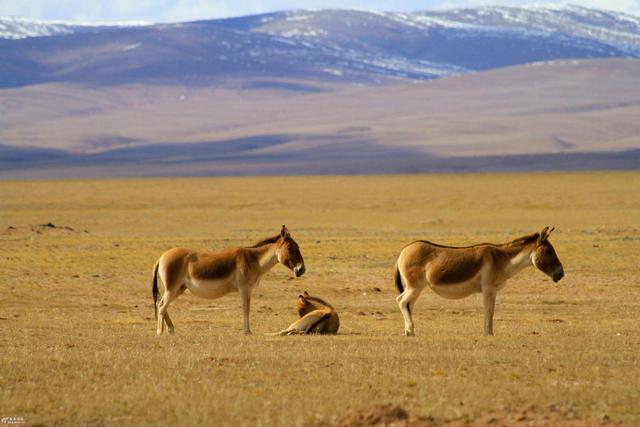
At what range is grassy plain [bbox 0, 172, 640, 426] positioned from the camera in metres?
10.3

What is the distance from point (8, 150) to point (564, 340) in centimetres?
12461

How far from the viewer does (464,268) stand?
51.2 ft

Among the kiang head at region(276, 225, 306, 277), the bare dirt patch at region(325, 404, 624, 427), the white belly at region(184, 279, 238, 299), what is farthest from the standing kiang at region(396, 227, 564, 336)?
the bare dirt patch at region(325, 404, 624, 427)

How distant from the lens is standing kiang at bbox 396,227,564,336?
15562mm

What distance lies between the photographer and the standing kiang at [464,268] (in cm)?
1556

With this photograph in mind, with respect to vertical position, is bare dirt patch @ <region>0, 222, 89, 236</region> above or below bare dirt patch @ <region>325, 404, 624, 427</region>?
below

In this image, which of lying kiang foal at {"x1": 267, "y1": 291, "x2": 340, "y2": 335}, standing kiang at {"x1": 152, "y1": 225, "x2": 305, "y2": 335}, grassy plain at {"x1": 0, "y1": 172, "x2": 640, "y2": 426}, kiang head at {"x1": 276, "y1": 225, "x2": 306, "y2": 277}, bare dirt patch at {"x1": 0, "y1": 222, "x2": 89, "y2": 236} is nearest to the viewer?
grassy plain at {"x1": 0, "y1": 172, "x2": 640, "y2": 426}

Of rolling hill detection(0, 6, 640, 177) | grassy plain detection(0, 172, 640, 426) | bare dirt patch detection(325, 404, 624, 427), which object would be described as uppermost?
bare dirt patch detection(325, 404, 624, 427)

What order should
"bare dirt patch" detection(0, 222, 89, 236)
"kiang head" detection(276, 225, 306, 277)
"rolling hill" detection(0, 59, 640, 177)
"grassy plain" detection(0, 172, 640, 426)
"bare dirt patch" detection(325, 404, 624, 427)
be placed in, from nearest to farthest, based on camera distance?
"bare dirt patch" detection(325, 404, 624, 427), "grassy plain" detection(0, 172, 640, 426), "kiang head" detection(276, 225, 306, 277), "bare dirt patch" detection(0, 222, 89, 236), "rolling hill" detection(0, 59, 640, 177)

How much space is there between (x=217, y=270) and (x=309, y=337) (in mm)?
1532

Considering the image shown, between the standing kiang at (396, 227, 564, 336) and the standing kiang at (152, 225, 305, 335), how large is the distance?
1411 millimetres

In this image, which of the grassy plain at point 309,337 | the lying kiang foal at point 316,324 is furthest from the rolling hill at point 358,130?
the lying kiang foal at point 316,324

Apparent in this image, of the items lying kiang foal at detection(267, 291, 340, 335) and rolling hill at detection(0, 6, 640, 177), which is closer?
lying kiang foal at detection(267, 291, 340, 335)

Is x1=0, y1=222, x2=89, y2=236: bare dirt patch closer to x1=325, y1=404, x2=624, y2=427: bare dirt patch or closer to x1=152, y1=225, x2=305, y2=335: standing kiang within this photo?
x1=152, y1=225, x2=305, y2=335: standing kiang
